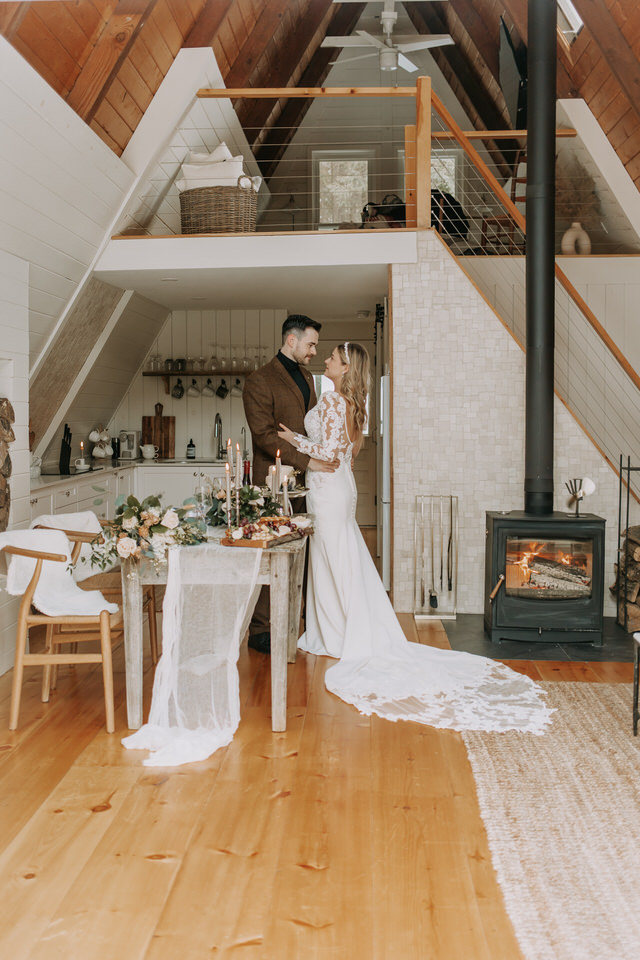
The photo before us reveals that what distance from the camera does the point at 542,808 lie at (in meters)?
2.89

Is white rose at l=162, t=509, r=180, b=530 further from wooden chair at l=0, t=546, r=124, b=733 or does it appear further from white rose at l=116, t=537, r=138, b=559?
wooden chair at l=0, t=546, r=124, b=733

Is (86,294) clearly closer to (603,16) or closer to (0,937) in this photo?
(603,16)

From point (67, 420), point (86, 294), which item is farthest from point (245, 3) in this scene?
point (67, 420)

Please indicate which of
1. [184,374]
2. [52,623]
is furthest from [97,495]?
[52,623]

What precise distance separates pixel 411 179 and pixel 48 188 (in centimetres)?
243

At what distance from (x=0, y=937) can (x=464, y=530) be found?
403cm

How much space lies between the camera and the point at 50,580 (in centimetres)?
388

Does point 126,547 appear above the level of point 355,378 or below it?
below

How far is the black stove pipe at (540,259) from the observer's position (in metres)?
5.04

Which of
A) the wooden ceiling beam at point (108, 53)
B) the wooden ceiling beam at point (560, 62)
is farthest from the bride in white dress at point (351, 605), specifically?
the wooden ceiling beam at point (560, 62)

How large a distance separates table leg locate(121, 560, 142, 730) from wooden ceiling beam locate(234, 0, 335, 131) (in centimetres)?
510

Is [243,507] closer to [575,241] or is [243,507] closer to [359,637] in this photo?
[359,637]

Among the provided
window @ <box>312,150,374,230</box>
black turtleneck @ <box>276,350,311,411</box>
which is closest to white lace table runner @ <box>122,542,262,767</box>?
black turtleneck @ <box>276,350,311,411</box>

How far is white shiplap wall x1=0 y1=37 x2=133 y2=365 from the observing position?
3910 mm
